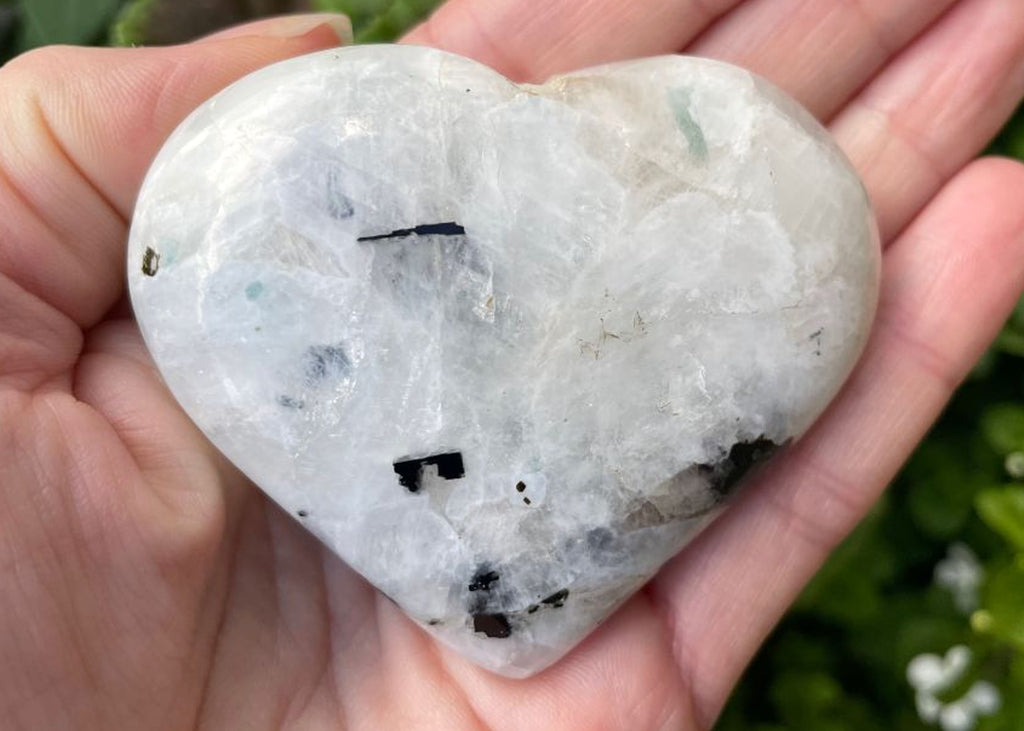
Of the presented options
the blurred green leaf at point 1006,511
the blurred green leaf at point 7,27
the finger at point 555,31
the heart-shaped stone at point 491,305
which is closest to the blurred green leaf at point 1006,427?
the blurred green leaf at point 1006,511

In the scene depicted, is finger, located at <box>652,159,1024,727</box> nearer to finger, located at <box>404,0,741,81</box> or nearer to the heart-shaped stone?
the heart-shaped stone

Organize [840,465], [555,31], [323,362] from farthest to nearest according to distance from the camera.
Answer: [555,31] < [840,465] < [323,362]

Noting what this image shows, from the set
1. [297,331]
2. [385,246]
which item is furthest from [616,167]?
[297,331]

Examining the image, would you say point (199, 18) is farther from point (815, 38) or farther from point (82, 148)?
point (815, 38)

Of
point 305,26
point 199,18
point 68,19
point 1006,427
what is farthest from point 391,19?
point 1006,427

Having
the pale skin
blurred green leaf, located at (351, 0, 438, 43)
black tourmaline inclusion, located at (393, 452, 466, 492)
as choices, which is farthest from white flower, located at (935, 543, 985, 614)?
blurred green leaf, located at (351, 0, 438, 43)

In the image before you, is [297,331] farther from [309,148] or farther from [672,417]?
[672,417]
